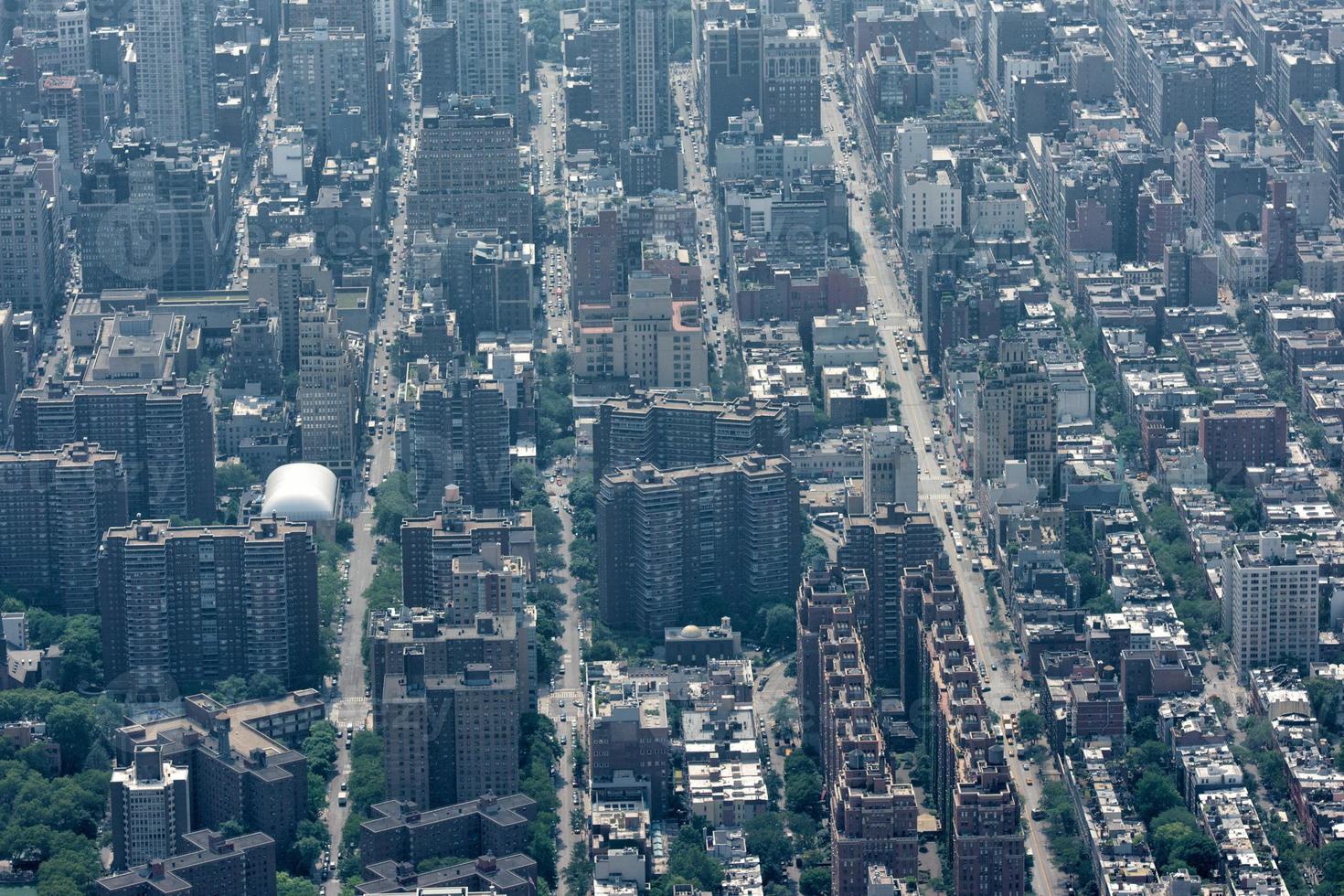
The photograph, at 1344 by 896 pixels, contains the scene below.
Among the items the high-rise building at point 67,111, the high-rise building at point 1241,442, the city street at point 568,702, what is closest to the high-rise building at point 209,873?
the city street at point 568,702

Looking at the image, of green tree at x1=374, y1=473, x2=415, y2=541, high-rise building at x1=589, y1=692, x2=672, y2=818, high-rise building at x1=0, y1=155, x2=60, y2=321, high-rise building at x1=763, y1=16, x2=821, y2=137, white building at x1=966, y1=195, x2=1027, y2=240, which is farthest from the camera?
high-rise building at x1=763, y1=16, x2=821, y2=137

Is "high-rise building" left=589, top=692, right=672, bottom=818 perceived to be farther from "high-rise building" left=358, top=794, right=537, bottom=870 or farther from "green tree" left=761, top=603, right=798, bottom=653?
"green tree" left=761, top=603, right=798, bottom=653

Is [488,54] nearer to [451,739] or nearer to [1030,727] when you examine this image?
[1030,727]

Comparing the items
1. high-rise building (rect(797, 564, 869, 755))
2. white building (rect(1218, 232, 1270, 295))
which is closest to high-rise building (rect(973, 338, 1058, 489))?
high-rise building (rect(797, 564, 869, 755))

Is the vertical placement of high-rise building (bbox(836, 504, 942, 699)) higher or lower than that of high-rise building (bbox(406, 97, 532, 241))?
lower

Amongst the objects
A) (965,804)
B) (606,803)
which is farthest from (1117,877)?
(606,803)

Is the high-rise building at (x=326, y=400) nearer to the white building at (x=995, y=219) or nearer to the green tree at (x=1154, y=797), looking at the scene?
the white building at (x=995, y=219)
